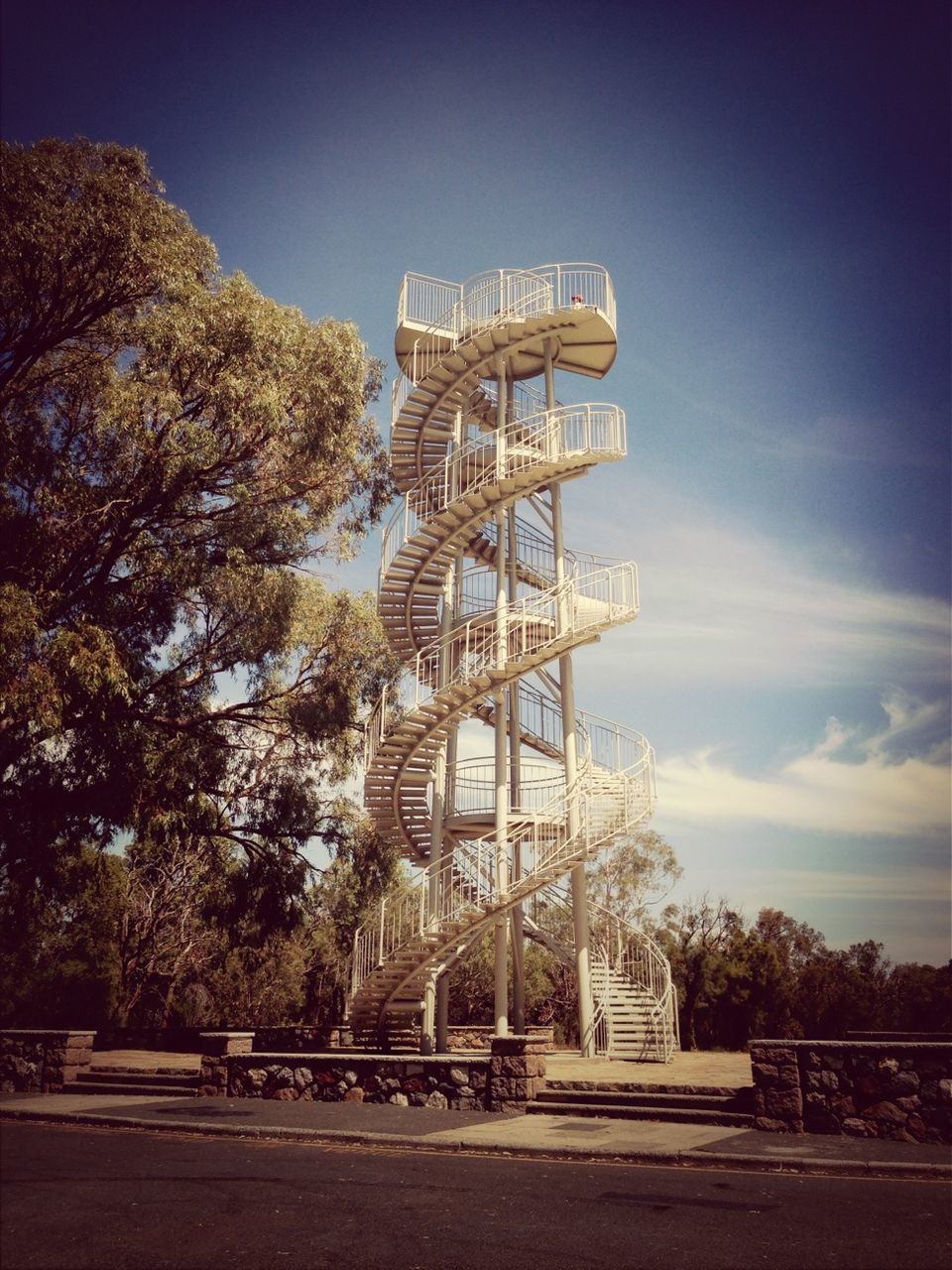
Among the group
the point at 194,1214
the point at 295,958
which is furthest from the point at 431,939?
the point at 295,958

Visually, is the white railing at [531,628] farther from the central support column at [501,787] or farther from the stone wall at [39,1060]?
the stone wall at [39,1060]

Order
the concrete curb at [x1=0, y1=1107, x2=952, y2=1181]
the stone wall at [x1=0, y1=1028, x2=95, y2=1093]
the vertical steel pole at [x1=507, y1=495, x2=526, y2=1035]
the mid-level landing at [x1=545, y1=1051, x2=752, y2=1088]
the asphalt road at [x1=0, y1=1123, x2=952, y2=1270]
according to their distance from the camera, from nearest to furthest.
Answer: the asphalt road at [x1=0, y1=1123, x2=952, y2=1270] → the concrete curb at [x1=0, y1=1107, x2=952, y2=1181] → the stone wall at [x1=0, y1=1028, x2=95, y2=1093] → the mid-level landing at [x1=545, y1=1051, x2=752, y2=1088] → the vertical steel pole at [x1=507, y1=495, x2=526, y2=1035]

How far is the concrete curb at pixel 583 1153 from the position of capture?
6.46 m

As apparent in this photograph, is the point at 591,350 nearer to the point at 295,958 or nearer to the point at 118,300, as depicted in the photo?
the point at 118,300

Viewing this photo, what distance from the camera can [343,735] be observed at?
18.8 m

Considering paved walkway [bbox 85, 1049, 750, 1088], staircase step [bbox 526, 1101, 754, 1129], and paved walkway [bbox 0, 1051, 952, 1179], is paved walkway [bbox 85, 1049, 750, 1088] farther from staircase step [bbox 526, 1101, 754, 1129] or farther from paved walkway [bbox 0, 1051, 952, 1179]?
A: staircase step [bbox 526, 1101, 754, 1129]

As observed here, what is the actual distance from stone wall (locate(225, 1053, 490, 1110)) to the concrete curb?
236 centimetres

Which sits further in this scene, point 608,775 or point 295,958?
point 295,958

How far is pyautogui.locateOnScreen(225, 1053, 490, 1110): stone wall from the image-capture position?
10008 millimetres

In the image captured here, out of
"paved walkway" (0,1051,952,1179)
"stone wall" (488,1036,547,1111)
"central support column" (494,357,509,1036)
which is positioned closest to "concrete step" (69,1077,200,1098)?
"paved walkway" (0,1051,952,1179)

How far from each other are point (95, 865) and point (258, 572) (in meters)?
5.77

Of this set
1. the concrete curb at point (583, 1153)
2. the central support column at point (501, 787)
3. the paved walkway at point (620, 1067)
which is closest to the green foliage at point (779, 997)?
the paved walkway at point (620, 1067)

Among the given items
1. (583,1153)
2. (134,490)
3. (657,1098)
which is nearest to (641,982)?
(657,1098)

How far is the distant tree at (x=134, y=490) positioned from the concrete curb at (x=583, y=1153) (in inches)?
231
